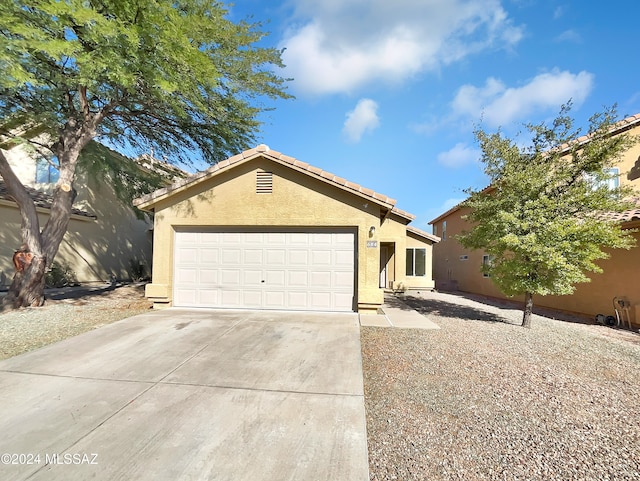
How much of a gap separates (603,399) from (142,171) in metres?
14.5

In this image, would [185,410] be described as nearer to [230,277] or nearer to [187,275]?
[230,277]

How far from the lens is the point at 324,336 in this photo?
6523 millimetres

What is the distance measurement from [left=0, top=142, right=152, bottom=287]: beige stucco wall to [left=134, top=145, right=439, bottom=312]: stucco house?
6.61 metres

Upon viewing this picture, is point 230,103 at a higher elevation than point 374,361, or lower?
higher

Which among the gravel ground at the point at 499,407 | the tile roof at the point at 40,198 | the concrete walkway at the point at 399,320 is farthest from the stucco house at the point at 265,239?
the tile roof at the point at 40,198

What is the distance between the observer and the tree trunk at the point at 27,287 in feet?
28.6

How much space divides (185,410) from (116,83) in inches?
336

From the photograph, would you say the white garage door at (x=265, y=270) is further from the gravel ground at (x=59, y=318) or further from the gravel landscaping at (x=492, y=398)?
the gravel landscaping at (x=492, y=398)

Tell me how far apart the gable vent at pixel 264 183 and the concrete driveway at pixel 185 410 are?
14.3 feet

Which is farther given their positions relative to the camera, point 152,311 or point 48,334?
point 152,311

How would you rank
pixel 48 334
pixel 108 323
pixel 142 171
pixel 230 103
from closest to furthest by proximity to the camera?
pixel 48 334, pixel 108 323, pixel 230 103, pixel 142 171

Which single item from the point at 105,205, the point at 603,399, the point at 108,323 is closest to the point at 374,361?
the point at 603,399

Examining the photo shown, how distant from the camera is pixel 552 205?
285 inches

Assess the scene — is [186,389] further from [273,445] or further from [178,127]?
[178,127]
